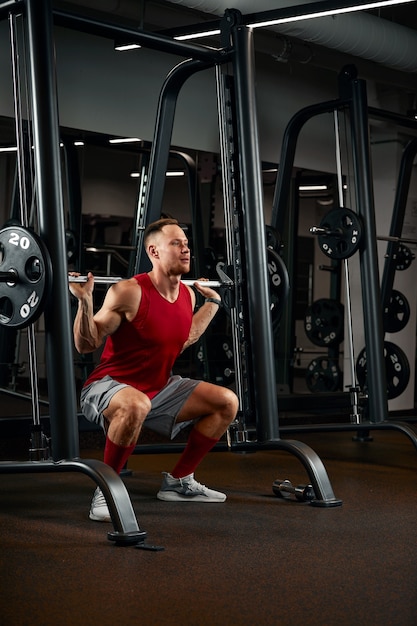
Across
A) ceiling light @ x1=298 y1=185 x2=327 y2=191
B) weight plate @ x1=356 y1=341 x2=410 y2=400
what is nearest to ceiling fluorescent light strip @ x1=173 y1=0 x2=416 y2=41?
weight plate @ x1=356 y1=341 x2=410 y2=400

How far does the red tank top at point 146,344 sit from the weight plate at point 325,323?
3.62m

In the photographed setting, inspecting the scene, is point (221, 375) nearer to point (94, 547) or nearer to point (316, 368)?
point (316, 368)

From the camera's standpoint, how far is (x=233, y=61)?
4.13m

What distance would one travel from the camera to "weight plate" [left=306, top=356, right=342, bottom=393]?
720cm

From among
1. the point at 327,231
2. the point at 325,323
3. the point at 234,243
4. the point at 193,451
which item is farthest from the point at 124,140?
the point at 193,451

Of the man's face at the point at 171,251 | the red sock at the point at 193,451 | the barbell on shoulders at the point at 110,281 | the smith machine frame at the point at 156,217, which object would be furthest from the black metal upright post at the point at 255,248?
the man's face at the point at 171,251

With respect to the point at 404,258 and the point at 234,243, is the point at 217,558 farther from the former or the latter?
the point at 404,258

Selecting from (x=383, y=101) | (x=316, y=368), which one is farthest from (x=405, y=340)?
(x=383, y=101)

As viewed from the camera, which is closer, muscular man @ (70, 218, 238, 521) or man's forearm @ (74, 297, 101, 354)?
man's forearm @ (74, 297, 101, 354)

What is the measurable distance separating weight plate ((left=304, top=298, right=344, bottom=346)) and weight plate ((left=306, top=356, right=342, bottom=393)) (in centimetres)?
16

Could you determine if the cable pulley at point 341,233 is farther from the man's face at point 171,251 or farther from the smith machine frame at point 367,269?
the man's face at point 171,251

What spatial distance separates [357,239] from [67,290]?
2.37 m

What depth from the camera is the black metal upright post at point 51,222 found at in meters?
3.27

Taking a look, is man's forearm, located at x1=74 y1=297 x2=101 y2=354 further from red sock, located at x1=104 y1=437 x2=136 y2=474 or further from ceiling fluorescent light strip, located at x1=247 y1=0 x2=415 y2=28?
ceiling fluorescent light strip, located at x1=247 y1=0 x2=415 y2=28
